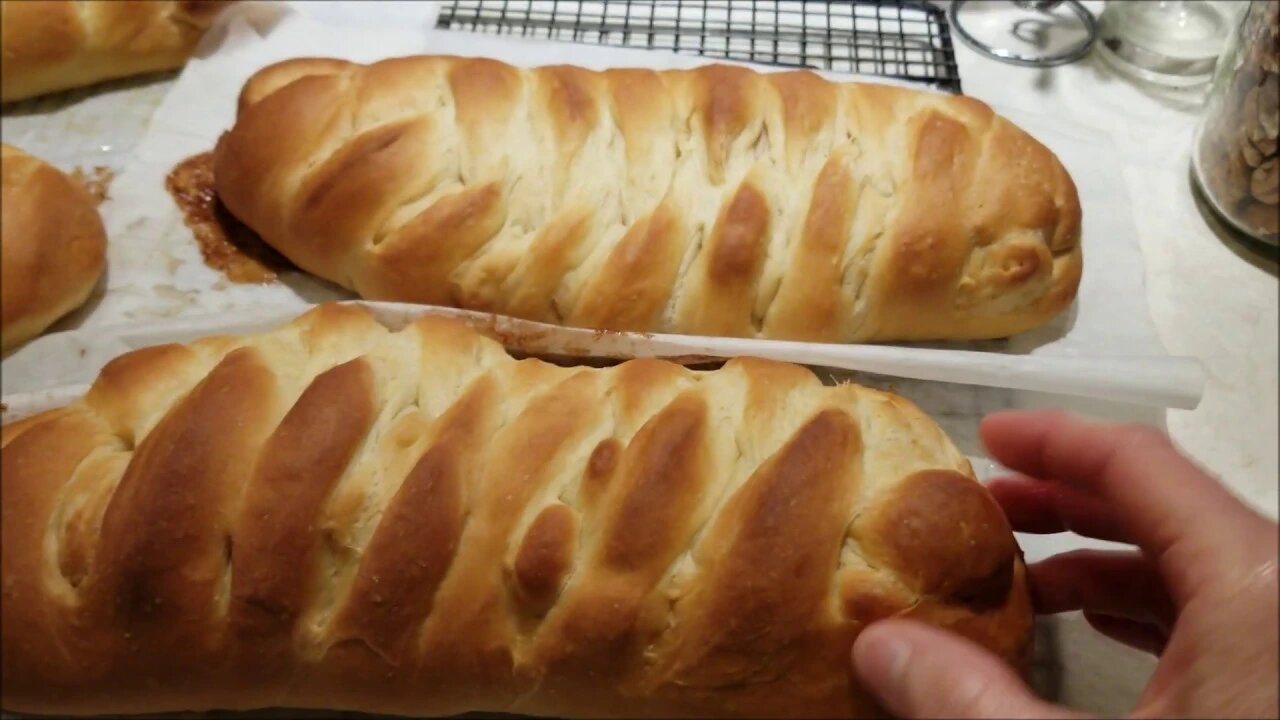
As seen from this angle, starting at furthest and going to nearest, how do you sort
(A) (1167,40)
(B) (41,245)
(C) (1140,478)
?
(A) (1167,40) < (B) (41,245) < (C) (1140,478)

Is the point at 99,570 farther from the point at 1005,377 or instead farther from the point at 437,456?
the point at 1005,377

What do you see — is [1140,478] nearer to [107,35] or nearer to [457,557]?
[457,557]

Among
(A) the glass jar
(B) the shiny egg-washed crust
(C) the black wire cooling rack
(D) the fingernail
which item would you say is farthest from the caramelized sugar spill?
(A) the glass jar

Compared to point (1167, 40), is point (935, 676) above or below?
below

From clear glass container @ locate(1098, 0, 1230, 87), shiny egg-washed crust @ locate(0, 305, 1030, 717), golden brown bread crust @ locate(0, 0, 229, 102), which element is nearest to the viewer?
shiny egg-washed crust @ locate(0, 305, 1030, 717)

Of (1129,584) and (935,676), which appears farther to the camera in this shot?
(1129,584)

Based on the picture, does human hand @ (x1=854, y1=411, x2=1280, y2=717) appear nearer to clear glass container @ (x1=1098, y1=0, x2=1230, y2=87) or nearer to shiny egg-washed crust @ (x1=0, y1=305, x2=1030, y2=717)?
shiny egg-washed crust @ (x1=0, y1=305, x2=1030, y2=717)

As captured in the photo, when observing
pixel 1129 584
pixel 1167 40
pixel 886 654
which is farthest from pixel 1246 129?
pixel 886 654
